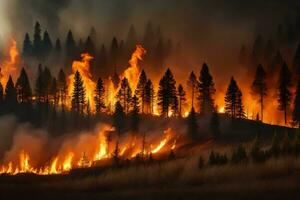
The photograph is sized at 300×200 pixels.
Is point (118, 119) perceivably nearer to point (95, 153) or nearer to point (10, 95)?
point (95, 153)

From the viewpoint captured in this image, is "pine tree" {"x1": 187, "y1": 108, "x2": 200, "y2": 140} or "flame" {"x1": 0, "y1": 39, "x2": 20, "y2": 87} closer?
"pine tree" {"x1": 187, "y1": 108, "x2": 200, "y2": 140}

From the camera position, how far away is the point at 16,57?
18275 centimetres

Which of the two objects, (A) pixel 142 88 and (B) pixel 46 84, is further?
(B) pixel 46 84

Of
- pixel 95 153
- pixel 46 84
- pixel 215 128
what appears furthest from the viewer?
pixel 46 84

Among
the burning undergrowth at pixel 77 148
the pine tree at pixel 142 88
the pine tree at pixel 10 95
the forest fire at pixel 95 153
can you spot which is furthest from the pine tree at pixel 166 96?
the pine tree at pixel 10 95

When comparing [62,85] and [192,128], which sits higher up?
[62,85]

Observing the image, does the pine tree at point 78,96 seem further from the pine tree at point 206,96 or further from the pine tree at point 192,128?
the pine tree at point 192,128

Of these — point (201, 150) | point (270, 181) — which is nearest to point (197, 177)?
point (270, 181)

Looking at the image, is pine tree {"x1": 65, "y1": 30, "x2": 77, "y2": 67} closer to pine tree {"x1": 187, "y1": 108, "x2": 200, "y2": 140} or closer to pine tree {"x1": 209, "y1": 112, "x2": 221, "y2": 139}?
pine tree {"x1": 187, "y1": 108, "x2": 200, "y2": 140}

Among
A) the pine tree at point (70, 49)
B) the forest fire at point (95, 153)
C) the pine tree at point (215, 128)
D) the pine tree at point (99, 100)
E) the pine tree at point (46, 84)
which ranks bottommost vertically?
the forest fire at point (95, 153)

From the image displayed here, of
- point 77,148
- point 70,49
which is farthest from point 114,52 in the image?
point 77,148

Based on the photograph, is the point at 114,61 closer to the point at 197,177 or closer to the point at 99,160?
the point at 99,160

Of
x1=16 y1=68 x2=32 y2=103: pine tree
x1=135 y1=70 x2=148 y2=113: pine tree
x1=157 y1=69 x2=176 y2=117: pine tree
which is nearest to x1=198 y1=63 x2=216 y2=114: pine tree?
x1=157 y1=69 x2=176 y2=117: pine tree

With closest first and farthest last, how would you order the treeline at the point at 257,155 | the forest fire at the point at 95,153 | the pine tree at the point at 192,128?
the treeline at the point at 257,155 < the forest fire at the point at 95,153 < the pine tree at the point at 192,128
